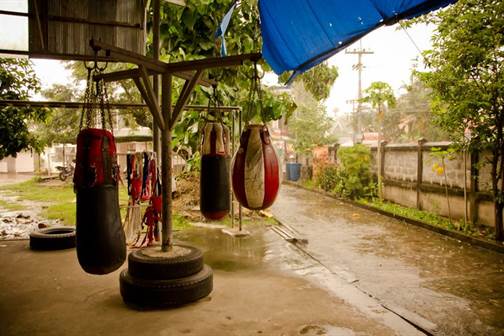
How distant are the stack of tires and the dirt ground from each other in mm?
96

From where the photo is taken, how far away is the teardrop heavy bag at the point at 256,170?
304cm

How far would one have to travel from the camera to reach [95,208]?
2.86 m

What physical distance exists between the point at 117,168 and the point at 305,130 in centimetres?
1701

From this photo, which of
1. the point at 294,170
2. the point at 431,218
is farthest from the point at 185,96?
the point at 294,170

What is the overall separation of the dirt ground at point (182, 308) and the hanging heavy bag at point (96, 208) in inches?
28.3

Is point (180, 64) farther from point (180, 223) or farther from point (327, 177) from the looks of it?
point (327, 177)

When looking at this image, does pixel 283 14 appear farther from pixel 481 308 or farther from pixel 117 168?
pixel 481 308

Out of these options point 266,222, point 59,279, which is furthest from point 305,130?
point 59,279

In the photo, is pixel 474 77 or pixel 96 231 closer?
pixel 96 231

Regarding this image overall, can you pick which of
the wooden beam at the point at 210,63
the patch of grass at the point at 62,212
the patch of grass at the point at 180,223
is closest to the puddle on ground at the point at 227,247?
the patch of grass at the point at 180,223

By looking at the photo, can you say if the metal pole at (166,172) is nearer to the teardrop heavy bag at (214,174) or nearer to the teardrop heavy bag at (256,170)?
the teardrop heavy bag at (214,174)

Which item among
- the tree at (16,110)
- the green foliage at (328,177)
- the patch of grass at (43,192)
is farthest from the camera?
the green foliage at (328,177)

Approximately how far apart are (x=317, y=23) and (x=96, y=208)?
238 cm

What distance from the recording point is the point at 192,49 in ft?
23.9
